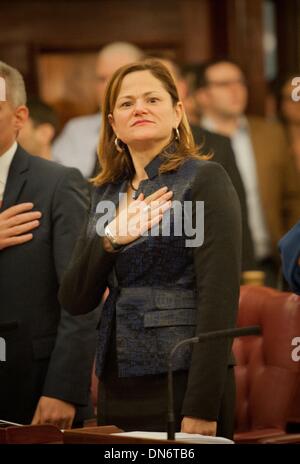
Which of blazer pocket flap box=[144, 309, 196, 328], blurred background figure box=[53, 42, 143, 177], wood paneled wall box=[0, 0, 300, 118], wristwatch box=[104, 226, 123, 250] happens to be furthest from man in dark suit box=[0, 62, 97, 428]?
wood paneled wall box=[0, 0, 300, 118]

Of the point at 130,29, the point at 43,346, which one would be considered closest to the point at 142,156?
the point at 43,346

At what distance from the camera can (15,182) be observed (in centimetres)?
312

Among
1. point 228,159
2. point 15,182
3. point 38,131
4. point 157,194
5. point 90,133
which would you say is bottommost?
point 157,194

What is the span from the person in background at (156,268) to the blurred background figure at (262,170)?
88 centimetres

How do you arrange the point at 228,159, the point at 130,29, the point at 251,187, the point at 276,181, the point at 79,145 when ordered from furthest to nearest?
1. the point at 130,29
2. the point at 79,145
3. the point at 251,187
4. the point at 276,181
5. the point at 228,159

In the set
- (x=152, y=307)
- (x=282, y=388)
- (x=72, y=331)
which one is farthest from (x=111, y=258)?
(x=282, y=388)

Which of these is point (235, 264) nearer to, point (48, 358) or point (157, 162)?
point (157, 162)

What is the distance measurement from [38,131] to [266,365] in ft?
3.47

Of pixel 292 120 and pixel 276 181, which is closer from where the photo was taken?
pixel 276 181

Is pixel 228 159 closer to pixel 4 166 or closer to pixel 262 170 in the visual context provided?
pixel 262 170

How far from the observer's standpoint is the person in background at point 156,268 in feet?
8.65

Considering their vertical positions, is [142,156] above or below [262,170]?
below

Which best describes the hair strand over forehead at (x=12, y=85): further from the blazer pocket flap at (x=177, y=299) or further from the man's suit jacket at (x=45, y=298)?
the blazer pocket flap at (x=177, y=299)

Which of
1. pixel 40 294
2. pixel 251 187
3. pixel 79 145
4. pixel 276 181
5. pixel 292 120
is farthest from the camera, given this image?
pixel 79 145
